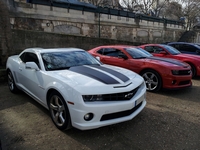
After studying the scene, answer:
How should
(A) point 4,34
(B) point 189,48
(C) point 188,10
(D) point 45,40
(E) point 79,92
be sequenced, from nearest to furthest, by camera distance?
(E) point 79,92
(A) point 4,34
(B) point 189,48
(D) point 45,40
(C) point 188,10

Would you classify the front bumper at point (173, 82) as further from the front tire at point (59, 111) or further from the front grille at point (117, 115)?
the front tire at point (59, 111)

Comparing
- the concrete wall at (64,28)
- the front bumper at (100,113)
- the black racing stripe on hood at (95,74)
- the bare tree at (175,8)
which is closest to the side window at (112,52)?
the black racing stripe on hood at (95,74)

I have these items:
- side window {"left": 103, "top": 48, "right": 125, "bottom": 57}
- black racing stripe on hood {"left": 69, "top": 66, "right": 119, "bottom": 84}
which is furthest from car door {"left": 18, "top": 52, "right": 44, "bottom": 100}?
side window {"left": 103, "top": 48, "right": 125, "bottom": 57}

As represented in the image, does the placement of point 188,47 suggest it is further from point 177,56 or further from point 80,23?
point 80,23

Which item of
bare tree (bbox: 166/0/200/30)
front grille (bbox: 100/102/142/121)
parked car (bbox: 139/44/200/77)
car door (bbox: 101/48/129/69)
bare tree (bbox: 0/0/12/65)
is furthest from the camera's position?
bare tree (bbox: 166/0/200/30)

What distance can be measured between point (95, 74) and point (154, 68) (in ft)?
8.48

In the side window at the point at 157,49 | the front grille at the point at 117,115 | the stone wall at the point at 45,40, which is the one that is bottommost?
the front grille at the point at 117,115

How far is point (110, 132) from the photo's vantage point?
2.82m

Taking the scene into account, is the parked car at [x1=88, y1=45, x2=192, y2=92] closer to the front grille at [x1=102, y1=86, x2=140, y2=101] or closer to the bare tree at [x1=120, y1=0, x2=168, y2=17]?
the front grille at [x1=102, y1=86, x2=140, y2=101]

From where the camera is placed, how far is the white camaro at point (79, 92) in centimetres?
246

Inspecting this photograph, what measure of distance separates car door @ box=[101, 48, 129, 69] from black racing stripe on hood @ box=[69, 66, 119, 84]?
8.23 feet

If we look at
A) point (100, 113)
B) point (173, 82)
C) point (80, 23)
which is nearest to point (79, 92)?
point (100, 113)

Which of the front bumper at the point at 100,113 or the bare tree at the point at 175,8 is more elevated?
the bare tree at the point at 175,8

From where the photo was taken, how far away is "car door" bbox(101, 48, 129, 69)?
5.58m
